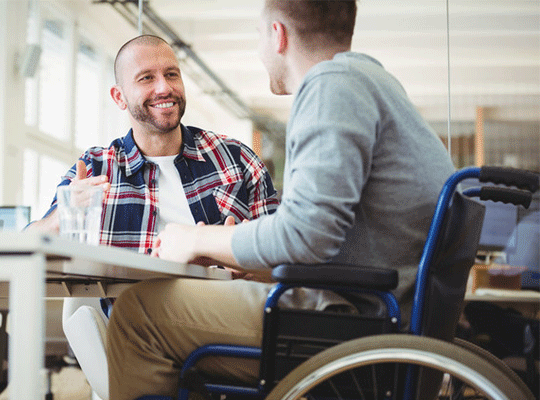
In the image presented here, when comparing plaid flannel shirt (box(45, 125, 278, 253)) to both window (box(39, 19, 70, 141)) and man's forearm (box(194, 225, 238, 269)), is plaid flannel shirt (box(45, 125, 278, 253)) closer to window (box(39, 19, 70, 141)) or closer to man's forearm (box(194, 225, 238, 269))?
man's forearm (box(194, 225, 238, 269))

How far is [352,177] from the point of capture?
1.04m

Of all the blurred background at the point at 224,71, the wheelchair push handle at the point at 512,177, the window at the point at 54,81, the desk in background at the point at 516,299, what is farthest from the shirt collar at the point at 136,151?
the window at the point at 54,81

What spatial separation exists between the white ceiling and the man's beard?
12.0 ft

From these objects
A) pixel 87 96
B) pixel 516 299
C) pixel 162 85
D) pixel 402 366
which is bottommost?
pixel 516 299

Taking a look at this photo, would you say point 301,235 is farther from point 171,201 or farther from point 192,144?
point 192,144

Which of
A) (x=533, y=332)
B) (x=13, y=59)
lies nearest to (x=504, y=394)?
(x=533, y=332)

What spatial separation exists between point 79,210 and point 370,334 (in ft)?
1.88

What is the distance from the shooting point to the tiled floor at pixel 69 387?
338 centimetres

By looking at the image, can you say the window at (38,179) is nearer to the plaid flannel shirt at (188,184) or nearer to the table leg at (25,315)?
the plaid flannel shirt at (188,184)

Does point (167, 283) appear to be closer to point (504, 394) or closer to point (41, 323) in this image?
point (41, 323)

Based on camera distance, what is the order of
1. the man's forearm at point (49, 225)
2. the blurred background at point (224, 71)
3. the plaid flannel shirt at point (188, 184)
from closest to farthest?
the man's forearm at point (49, 225), the plaid flannel shirt at point (188, 184), the blurred background at point (224, 71)

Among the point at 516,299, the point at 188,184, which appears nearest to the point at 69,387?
the point at 188,184

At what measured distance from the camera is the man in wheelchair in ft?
3.45

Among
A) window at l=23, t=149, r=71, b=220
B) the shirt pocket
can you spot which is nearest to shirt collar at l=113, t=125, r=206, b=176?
the shirt pocket
